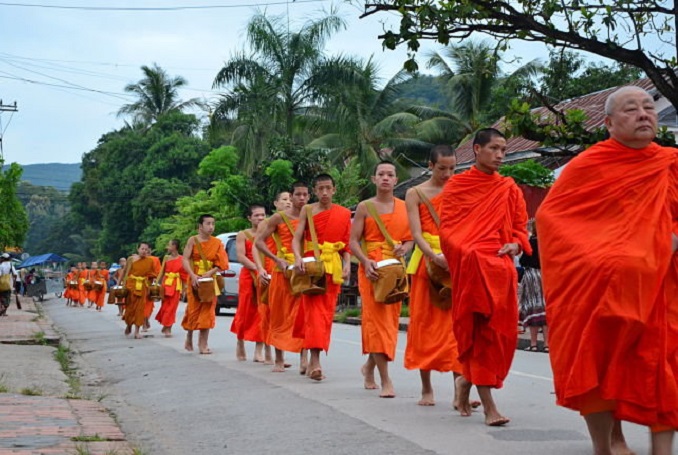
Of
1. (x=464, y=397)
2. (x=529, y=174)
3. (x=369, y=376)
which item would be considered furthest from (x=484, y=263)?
(x=529, y=174)

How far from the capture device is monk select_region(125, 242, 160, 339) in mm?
19359

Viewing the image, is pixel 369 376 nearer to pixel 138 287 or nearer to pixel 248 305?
pixel 248 305

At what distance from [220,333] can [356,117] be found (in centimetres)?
1897

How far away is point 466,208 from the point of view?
24.9 ft

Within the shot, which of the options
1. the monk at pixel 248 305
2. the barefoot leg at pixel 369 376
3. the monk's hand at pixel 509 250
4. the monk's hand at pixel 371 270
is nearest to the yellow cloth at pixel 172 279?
the monk at pixel 248 305

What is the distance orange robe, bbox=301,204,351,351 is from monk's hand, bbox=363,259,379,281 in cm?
131

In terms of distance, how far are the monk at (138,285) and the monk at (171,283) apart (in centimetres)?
38

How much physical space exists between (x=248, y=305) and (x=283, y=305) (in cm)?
203

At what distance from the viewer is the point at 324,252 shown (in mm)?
10703

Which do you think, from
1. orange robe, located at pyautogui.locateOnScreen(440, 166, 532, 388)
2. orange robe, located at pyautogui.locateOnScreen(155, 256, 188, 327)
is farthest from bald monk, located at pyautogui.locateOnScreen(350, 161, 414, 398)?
orange robe, located at pyautogui.locateOnScreen(155, 256, 188, 327)

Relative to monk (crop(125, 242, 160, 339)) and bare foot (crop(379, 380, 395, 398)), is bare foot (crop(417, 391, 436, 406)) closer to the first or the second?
bare foot (crop(379, 380, 395, 398))

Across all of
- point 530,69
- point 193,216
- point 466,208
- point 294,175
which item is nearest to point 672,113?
point 294,175

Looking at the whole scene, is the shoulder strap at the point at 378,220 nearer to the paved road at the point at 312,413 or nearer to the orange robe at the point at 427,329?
the orange robe at the point at 427,329

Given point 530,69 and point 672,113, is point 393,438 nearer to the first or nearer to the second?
point 672,113
